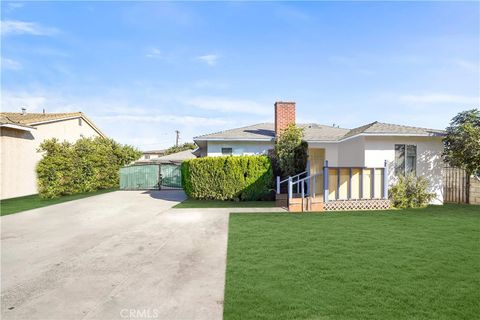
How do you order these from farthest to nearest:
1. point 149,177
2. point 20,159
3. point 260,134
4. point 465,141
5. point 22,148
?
1. point 149,177
2. point 22,148
3. point 20,159
4. point 260,134
5. point 465,141

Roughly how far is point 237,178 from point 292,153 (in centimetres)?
320

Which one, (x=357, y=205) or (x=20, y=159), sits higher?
(x=20, y=159)

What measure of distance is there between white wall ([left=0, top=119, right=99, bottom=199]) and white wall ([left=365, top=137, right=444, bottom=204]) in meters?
21.7

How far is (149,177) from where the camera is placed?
23.8 meters

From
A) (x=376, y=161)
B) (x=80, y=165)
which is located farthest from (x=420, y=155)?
(x=80, y=165)

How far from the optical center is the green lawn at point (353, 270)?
3553 mm

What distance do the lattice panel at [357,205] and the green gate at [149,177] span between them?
16324 millimetres

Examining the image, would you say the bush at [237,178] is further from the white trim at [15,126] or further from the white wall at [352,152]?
the white trim at [15,126]

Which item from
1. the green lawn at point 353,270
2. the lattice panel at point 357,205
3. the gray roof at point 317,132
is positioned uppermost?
the gray roof at point 317,132

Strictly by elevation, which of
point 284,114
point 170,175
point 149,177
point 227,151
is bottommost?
point 149,177

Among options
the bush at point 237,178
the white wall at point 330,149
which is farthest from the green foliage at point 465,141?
the bush at point 237,178

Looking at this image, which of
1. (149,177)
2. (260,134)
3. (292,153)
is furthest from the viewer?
(149,177)

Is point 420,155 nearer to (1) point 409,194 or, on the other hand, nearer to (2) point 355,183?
(1) point 409,194

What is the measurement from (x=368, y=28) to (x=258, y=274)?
11735 millimetres
